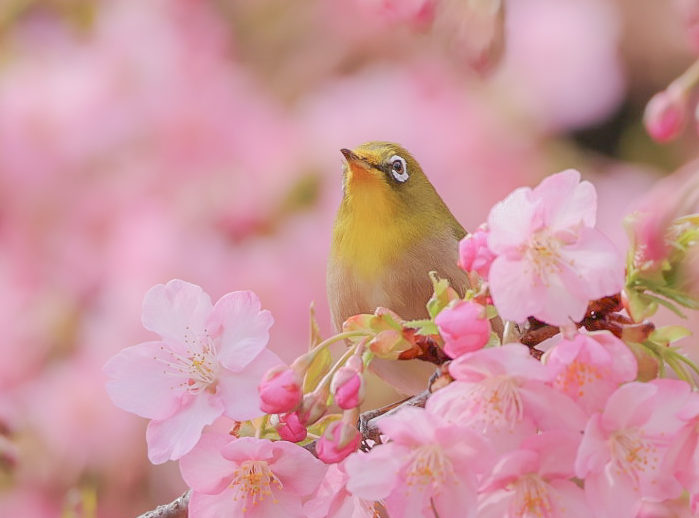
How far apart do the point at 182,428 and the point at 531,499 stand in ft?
0.91


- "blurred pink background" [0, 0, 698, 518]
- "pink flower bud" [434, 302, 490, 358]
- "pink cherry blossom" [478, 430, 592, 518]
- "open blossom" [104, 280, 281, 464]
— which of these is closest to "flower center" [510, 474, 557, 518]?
"pink cherry blossom" [478, 430, 592, 518]

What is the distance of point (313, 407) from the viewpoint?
2.64 ft

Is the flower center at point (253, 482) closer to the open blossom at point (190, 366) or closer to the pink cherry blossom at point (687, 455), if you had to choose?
the open blossom at point (190, 366)

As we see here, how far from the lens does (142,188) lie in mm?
2303

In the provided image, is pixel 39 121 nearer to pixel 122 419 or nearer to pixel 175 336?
pixel 122 419

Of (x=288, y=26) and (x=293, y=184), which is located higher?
(x=288, y=26)

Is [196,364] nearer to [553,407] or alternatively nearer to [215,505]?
[215,505]

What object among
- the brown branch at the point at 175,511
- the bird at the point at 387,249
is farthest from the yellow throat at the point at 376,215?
the brown branch at the point at 175,511

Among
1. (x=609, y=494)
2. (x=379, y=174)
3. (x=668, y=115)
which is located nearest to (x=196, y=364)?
(x=609, y=494)

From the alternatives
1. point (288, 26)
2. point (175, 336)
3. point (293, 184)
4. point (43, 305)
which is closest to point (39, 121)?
point (43, 305)

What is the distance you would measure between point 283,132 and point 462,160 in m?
0.40

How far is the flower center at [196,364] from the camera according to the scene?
0.88 metres

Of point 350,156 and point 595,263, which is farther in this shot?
point 350,156

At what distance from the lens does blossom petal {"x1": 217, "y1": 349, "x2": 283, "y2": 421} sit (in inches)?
33.3
